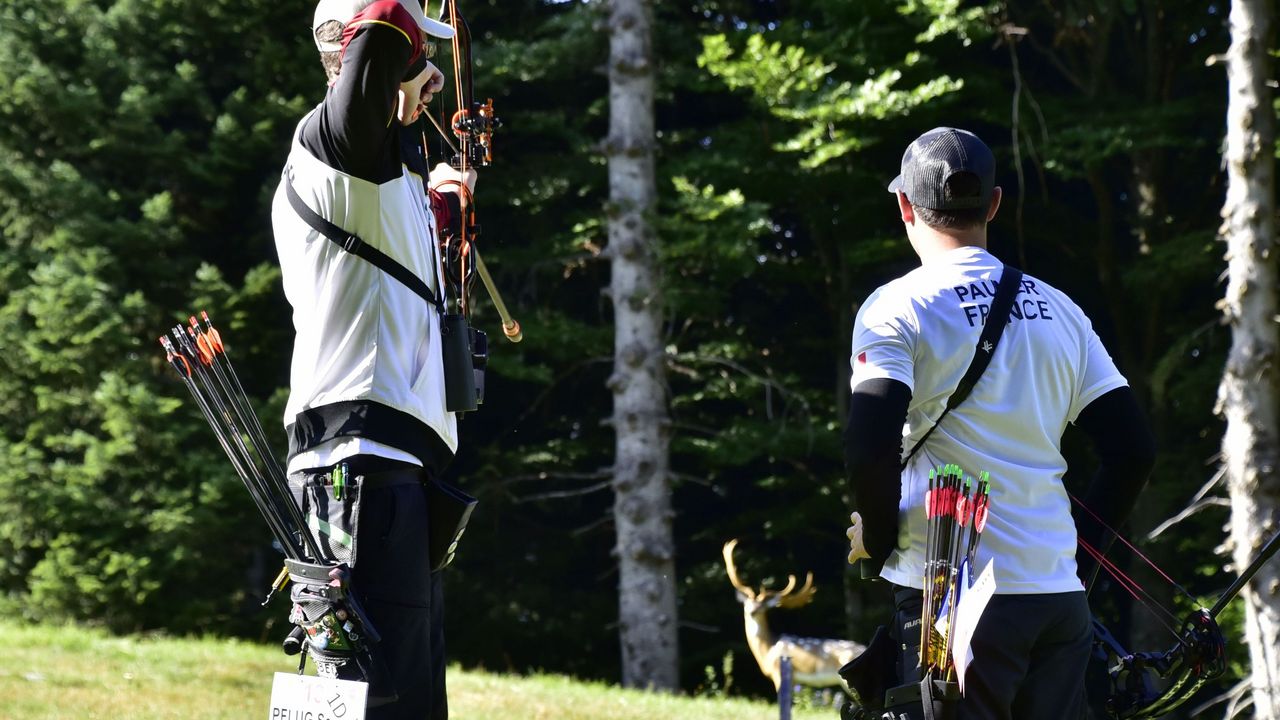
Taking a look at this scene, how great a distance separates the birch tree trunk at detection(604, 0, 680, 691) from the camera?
41.1 ft

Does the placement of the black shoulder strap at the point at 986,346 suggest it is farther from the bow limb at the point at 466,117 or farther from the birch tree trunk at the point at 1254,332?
the birch tree trunk at the point at 1254,332

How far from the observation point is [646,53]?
1260cm

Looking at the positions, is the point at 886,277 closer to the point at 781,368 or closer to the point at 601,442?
the point at 781,368

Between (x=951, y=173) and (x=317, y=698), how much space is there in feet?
5.56

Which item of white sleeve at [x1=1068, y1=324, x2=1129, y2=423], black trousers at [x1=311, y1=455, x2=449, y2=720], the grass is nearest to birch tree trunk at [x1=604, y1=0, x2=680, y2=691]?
the grass

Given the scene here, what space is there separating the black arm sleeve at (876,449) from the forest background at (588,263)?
985 cm

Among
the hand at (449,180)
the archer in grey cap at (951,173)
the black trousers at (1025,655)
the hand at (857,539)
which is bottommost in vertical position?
the black trousers at (1025,655)

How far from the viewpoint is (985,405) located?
8.49 feet

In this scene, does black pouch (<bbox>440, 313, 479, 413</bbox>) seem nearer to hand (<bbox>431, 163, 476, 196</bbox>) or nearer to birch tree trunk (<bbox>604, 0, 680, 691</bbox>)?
hand (<bbox>431, 163, 476, 196</bbox>)

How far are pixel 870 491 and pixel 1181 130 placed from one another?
13109 mm

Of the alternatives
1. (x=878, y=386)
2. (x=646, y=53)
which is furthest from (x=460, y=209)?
(x=646, y=53)

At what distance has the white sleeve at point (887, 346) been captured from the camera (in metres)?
2.50

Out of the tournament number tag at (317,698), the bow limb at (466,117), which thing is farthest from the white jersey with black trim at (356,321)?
the bow limb at (466,117)

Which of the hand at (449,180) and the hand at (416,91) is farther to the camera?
the hand at (449,180)
